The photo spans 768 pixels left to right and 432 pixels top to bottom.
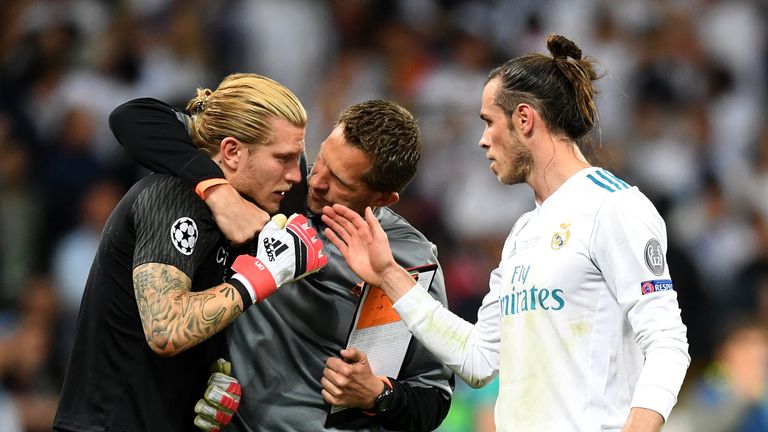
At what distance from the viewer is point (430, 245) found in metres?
3.88

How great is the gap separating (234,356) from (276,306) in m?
0.21

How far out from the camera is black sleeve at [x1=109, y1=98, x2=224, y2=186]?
3.28 m

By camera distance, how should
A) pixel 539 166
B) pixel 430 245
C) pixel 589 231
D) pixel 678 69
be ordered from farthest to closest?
1. pixel 678 69
2. pixel 430 245
3. pixel 539 166
4. pixel 589 231

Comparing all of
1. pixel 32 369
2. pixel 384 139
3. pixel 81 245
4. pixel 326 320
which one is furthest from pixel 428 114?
pixel 326 320

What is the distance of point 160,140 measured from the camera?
134 inches

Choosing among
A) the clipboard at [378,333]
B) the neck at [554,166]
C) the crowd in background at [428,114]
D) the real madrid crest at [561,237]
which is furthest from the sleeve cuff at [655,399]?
the crowd in background at [428,114]

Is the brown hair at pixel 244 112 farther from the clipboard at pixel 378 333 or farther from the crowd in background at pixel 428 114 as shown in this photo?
the crowd in background at pixel 428 114

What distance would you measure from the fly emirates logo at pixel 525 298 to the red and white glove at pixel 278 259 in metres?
0.56

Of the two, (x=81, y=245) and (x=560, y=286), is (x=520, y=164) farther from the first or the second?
(x=81, y=245)

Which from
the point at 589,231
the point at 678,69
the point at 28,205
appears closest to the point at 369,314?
the point at 589,231

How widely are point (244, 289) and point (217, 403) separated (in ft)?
1.35

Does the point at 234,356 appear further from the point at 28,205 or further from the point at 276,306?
the point at 28,205

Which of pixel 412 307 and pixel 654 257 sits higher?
pixel 654 257

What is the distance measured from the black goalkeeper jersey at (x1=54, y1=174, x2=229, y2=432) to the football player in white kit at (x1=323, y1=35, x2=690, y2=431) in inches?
19.6
